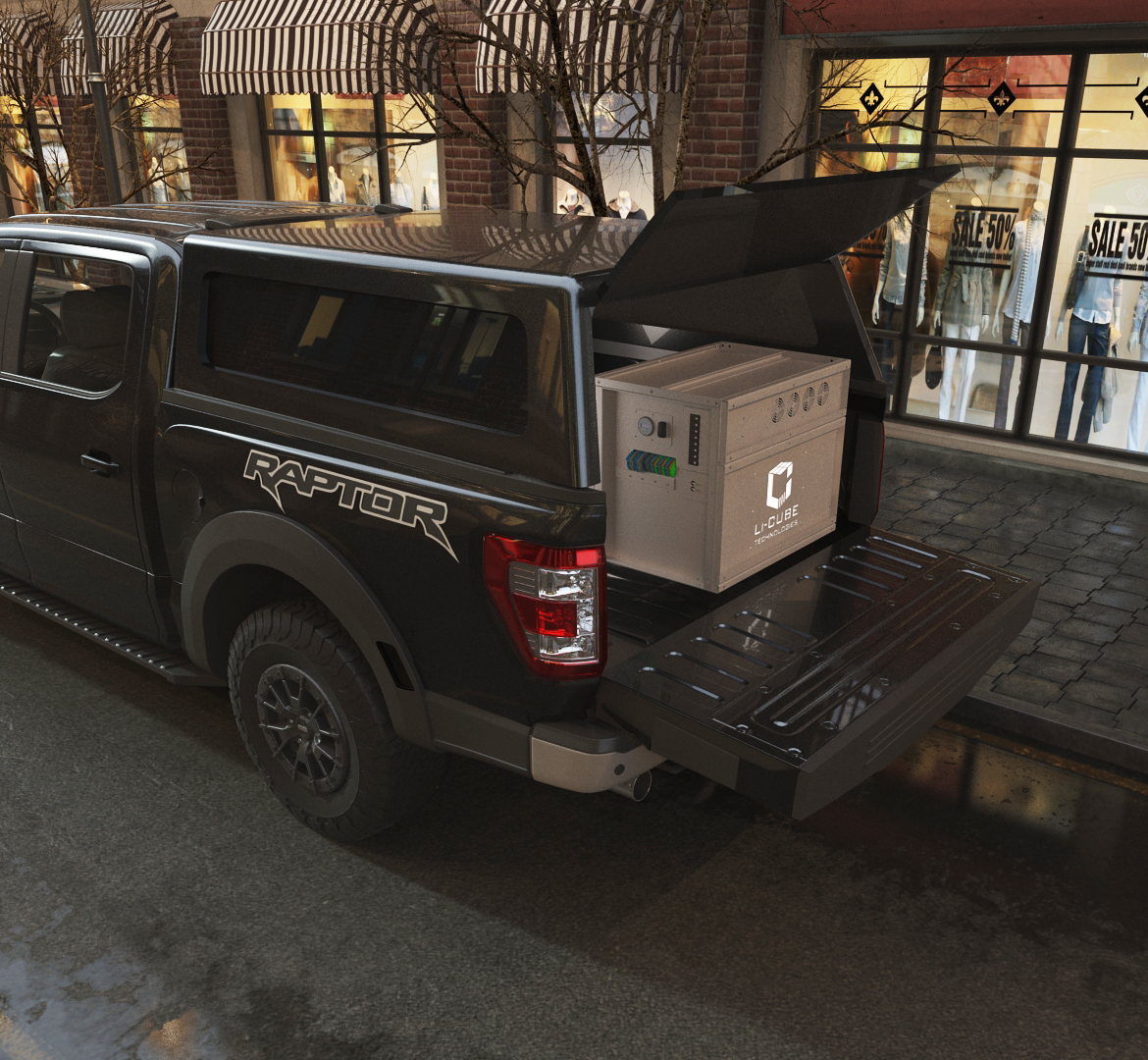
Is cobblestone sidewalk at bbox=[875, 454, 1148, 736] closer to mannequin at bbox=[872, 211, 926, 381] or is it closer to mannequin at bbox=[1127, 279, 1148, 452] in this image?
mannequin at bbox=[1127, 279, 1148, 452]

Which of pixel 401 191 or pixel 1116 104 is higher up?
pixel 1116 104

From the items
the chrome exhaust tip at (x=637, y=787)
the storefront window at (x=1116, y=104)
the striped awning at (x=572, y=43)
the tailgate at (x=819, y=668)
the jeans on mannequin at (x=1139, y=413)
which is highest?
the striped awning at (x=572, y=43)

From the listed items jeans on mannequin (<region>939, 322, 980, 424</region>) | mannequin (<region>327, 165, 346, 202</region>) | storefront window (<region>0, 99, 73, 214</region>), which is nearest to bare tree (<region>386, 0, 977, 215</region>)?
jeans on mannequin (<region>939, 322, 980, 424</region>)

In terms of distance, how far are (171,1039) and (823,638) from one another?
7.93 feet

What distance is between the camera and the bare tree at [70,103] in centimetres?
1159

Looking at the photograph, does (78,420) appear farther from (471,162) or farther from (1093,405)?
(471,162)

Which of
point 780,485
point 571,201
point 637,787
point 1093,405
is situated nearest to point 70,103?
point 571,201

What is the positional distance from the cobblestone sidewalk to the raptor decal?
3.10 m

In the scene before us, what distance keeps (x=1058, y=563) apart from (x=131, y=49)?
464 inches

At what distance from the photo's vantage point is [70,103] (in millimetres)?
16375

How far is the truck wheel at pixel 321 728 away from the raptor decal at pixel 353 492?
0.47 metres

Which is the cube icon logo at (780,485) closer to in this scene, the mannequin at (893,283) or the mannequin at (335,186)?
the mannequin at (893,283)

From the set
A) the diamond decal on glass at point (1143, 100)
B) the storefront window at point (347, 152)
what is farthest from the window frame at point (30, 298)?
the storefront window at point (347, 152)

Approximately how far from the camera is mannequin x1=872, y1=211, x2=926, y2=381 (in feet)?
30.4
